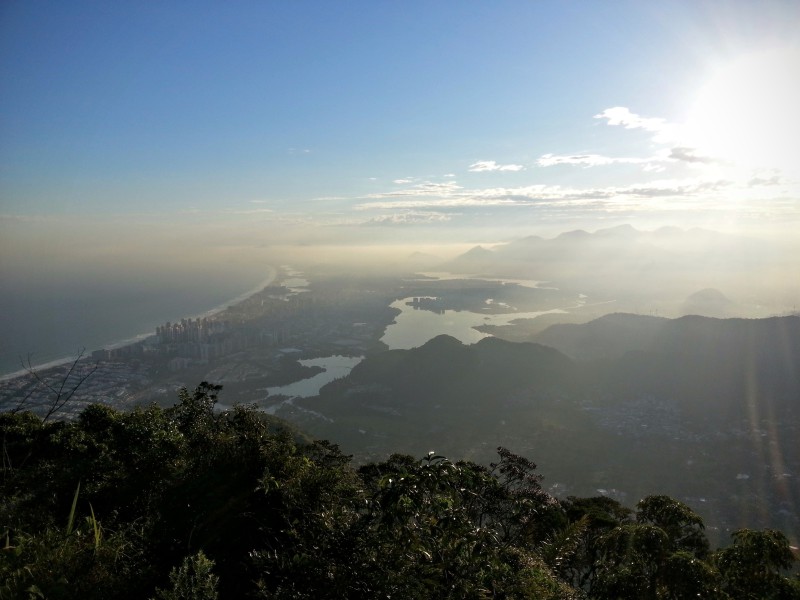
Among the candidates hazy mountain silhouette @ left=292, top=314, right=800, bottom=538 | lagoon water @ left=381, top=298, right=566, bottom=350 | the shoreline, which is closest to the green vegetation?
hazy mountain silhouette @ left=292, top=314, right=800, bottom=538

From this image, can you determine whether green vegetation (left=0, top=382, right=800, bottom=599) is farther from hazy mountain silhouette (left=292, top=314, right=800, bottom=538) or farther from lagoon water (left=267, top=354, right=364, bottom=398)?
lagoon water (left=267, top=354, right=364, bottom=398)

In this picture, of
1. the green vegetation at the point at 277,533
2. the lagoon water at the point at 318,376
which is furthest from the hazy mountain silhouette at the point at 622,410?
the green vegetation at the point at 277,533

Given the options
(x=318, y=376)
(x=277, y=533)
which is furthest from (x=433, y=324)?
(x=277, y=533)

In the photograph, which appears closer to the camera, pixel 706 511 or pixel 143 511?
pixel 143 511

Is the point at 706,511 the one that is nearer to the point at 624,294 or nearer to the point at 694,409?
the point at 694,409

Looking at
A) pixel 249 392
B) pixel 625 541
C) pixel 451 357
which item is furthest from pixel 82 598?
pixel 451 357

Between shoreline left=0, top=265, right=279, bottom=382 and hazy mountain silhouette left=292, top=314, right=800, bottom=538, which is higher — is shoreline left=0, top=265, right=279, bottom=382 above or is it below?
above

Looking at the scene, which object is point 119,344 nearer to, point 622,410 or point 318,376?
point 318,376

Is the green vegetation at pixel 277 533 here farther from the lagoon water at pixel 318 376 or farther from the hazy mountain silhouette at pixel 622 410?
the lagoon water at pixel 318 376
